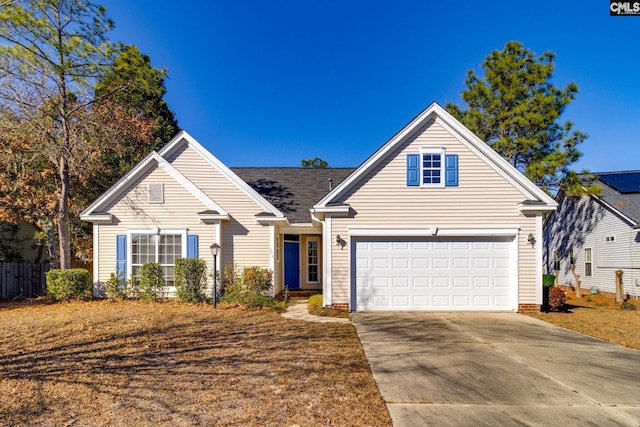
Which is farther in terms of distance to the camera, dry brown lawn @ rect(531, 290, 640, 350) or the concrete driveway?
dry brown lawn @ rect(531, 290, 640, 350)

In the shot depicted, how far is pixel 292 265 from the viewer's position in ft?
54.7

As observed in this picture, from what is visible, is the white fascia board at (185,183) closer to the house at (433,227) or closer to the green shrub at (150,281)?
the green shrub at (150,281)

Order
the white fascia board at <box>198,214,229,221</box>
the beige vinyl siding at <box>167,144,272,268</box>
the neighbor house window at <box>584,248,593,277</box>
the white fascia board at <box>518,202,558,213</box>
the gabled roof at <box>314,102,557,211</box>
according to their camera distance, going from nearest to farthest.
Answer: the white fascia board at <box>518,202,558,213</box>, the gabled roof at <box>314,102,557,211</box>, the white fascia board at <box>198,214,229,221</box>, the beige vinyl siding at <box>167,144,272,268</box>, the neighbor house window at <box>584,248,593,277</box>

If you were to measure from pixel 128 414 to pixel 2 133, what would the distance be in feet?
45.8

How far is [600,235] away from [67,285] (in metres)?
21.9

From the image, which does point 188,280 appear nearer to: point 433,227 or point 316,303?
point 316,303

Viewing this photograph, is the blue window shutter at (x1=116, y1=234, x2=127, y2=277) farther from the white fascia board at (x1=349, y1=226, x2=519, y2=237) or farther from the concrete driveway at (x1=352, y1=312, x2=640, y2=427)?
the concrete driveway at (x1=352, y1=312, x2=640, y2=427)

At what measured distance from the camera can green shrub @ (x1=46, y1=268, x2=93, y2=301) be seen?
12.5 meters

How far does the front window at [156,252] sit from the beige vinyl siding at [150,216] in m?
0.37

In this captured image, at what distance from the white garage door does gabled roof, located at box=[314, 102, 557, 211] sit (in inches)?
61.7

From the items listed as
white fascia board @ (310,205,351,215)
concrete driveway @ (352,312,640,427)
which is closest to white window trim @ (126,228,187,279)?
white fascia board @ (310,205,351,215)

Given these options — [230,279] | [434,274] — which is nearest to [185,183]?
[230,279]

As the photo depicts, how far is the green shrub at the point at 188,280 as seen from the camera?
12.3 m

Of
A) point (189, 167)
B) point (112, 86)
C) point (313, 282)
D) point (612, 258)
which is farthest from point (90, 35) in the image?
point (612, 258)
